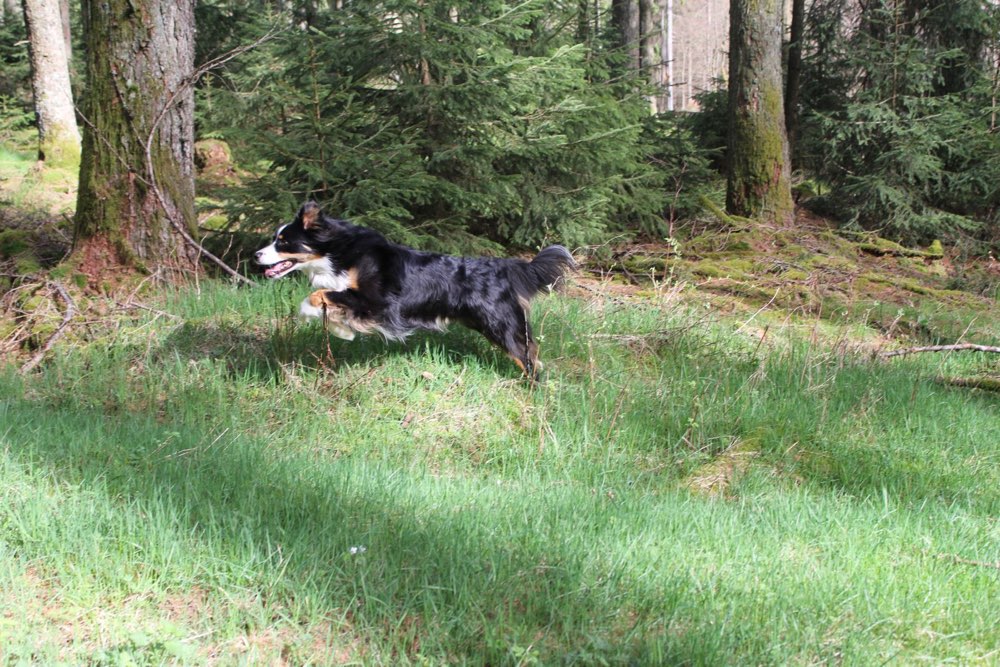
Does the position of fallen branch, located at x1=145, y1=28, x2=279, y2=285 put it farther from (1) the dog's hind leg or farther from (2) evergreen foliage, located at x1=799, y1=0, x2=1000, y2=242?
(2) evergreen foliage, located at x1=799, y1=0, x2=1000, y2=242

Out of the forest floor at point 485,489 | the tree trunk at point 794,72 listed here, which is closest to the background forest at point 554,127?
the tree trunk at point 794,72

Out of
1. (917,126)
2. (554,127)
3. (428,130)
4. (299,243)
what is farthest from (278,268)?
(917,126)

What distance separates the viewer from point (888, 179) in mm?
13039

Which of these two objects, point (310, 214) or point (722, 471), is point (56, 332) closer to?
point (310, 214)

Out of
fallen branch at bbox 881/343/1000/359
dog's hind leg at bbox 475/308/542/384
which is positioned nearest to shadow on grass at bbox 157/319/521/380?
dog's hind leg at bbox 475/308/542/384

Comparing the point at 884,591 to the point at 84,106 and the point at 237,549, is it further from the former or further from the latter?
the point at 84,106

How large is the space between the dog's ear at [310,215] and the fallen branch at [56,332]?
97.6 inches

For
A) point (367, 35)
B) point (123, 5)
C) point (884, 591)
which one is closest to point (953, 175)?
point (367, 35)

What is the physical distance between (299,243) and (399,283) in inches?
31.4

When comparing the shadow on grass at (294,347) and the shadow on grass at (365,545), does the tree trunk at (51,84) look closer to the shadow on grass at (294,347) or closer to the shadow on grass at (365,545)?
the shadow on grass at (294,347)

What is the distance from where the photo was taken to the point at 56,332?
6.43 m

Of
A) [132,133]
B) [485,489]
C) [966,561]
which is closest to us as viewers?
[966,561]

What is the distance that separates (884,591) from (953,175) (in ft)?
38.8

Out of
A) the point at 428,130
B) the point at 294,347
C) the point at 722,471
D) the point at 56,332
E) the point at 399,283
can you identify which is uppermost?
the point at 428,130
